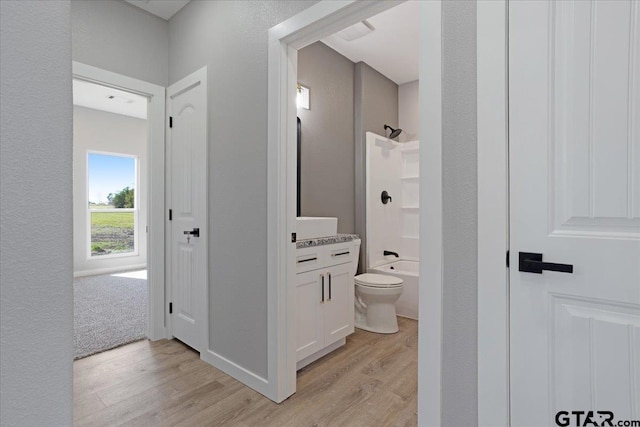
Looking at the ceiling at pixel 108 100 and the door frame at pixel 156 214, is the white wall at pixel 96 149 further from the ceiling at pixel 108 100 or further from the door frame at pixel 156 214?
the door frame at pixel 156 214

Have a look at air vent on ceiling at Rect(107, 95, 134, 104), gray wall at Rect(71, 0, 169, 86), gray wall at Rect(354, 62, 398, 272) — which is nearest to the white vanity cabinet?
gray wall at Rect(354, 62, 398, 272)

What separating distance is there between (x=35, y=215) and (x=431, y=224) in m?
1.15

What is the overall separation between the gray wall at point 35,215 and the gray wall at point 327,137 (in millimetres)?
2412

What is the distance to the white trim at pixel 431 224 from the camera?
1199 millimetres

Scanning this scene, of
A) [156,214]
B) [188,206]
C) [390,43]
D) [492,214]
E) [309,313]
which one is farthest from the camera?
[390,43]

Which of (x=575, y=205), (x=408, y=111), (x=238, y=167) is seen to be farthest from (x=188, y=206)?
(x=408, y=111)

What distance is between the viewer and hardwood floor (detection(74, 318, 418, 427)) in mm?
1692

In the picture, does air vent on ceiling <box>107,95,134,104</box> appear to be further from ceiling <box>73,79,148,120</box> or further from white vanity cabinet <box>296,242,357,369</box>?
white vanity cabinet <box>296,242,357,369</box>

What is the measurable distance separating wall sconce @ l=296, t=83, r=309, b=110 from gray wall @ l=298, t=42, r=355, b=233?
0.05m

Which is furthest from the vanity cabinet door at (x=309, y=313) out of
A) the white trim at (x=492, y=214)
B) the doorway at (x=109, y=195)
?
the doorway at (x=109, y=195)

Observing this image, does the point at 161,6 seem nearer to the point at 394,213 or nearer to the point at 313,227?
the point at 313,227

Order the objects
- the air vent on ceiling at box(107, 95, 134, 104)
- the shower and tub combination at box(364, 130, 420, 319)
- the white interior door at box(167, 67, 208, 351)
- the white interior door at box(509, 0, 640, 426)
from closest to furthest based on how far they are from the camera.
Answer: the white interior door at box(509, 0, 640, 426), the white interior door at box(167, 67, 208, 351), the shower and tub combination at box(364, 130, 420, 319), the air vent on ceiling at box(107, 95, 134, 104)

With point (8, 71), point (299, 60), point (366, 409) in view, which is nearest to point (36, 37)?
point (8, 71)

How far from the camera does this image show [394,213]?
157 inches
